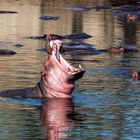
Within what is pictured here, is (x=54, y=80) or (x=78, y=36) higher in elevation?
(x=54, y=80)

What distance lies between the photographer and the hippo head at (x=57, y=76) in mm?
13422

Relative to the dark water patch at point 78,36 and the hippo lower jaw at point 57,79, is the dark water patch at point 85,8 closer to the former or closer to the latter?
the dark water patch at point 78,36

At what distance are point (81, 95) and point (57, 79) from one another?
56 cm

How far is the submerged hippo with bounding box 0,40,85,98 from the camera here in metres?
13.4

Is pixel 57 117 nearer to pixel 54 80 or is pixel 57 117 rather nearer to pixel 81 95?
pixel 54 80

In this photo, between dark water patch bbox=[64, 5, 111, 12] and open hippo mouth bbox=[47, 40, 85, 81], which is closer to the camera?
open hippo mouth bbox=[47, 40, 85, 81]

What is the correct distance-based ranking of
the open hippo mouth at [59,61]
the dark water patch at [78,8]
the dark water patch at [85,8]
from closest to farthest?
1. the open hippo mouth at [59,61]
2. the dark water patch at [78,8]
3. the dark water patch at [85,8]

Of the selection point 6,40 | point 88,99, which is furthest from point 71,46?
point 88,99

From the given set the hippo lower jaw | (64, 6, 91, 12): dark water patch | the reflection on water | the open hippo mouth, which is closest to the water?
the reflection on water

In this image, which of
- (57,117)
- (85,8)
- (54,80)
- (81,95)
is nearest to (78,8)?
(85,8)

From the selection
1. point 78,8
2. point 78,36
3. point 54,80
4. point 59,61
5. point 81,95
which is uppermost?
point 59,61

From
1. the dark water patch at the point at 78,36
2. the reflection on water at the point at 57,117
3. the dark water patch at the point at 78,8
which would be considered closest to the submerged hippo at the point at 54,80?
the reflection on water at the point at 57,117

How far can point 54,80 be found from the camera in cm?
1358

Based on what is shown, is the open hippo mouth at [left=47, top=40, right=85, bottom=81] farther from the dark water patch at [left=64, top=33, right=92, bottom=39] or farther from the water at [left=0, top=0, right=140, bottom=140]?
the dark water patch at [left=64, top=33, right=92, bottom=39]
